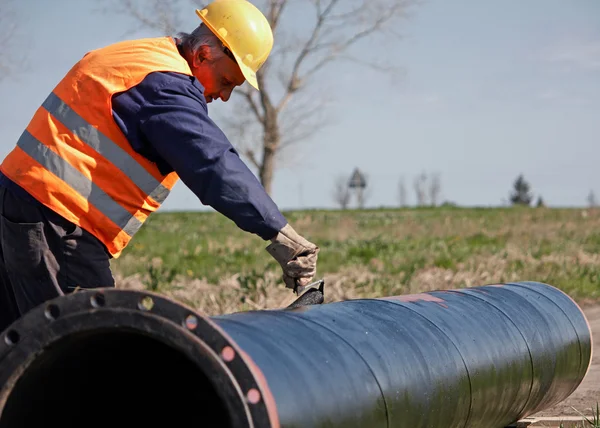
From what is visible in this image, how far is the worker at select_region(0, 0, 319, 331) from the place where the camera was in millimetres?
3865

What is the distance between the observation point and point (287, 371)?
3.25 meters

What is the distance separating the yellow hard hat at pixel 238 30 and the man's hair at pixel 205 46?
0.04 meters

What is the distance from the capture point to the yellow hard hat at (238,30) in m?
4.29

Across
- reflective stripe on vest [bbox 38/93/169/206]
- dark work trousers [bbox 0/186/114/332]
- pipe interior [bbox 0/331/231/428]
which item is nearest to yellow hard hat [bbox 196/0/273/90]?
reflective stripe on vest [bbox 38/93/169/206]

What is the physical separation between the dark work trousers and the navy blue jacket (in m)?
0.11

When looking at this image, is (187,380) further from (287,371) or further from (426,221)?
(426,221)

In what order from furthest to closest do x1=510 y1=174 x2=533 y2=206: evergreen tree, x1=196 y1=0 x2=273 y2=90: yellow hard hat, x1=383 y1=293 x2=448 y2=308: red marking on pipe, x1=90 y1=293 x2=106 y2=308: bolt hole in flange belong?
x1=510 y1=174 x2=533 y2=206: evergreen tree, x1=383 y1=293 x2=448 y2=308: red marking on pipe, x1=196 y1=0 x2=273 y2=90: yellow hard hat, x1=90 y1=293 x2=106 y2=308: bolt hole in flange

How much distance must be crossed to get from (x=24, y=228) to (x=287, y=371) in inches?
52.8

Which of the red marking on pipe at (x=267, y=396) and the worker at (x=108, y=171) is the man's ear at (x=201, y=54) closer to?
the worker at (x=108, y=171)

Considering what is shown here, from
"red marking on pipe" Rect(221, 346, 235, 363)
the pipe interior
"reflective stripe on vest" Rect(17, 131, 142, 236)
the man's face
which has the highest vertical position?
the man's face

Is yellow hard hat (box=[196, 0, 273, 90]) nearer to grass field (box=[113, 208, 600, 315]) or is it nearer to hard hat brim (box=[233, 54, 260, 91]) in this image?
hard hat brim (box=[233, 54, 260, 91])

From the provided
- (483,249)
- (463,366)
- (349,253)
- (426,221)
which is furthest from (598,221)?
(463,366)

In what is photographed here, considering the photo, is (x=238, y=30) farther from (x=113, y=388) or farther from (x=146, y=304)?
(x=146, y=304)

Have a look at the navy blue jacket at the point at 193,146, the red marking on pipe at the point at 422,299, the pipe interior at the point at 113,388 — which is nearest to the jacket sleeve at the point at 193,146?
the navy blue jacket at the point at 193,146
